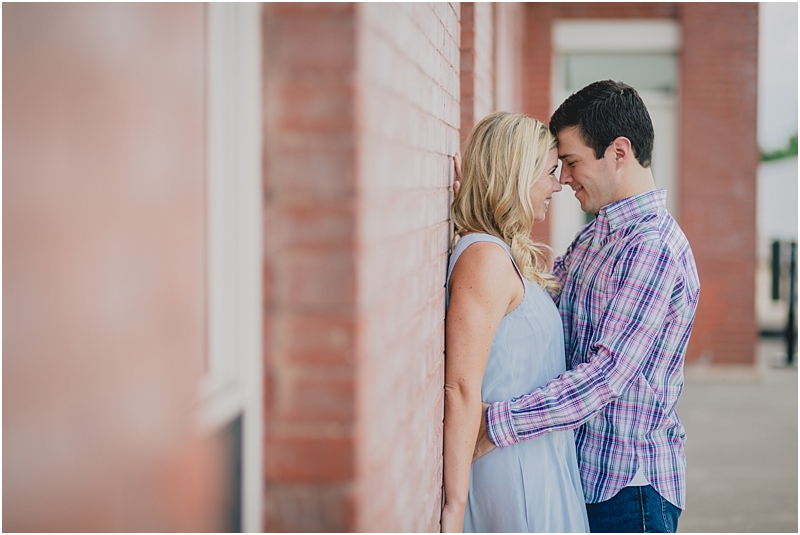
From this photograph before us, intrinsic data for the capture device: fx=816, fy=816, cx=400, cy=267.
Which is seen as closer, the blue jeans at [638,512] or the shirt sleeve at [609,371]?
the shirt sleeve at [609,371]

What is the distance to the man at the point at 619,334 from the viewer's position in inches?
91.7

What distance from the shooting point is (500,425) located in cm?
233

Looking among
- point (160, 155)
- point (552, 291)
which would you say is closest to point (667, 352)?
point (552, 291)

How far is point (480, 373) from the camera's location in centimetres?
222

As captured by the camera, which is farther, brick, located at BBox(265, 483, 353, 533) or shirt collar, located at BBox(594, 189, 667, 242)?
shirt collar, located at BBox(594, 189, 667, 242)

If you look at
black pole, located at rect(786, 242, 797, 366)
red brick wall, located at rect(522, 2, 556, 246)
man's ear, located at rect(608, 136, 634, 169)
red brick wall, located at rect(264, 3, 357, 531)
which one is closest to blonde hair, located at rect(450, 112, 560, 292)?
man's ear, located at rect(608, 136, 634, 169)

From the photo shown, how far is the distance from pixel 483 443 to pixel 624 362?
1.54ft

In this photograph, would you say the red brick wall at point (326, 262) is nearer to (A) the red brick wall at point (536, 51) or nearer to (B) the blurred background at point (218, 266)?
(B) the blurred background at point (218, 266)

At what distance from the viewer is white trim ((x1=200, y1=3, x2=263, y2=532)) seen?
3.70ft

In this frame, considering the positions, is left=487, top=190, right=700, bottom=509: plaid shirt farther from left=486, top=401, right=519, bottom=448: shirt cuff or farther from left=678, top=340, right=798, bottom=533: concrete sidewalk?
left=678, top=340, right=798, bottom=533: concrete sidewalk

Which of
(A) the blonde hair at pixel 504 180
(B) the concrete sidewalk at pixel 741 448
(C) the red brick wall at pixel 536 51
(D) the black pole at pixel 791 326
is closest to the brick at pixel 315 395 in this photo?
(A) the blonde hair at pixel 504 180

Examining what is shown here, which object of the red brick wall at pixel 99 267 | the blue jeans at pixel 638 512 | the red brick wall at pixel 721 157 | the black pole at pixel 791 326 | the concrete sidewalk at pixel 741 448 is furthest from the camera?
the black pole at pixel 791 326

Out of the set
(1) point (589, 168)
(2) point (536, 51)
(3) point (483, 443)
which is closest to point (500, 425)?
(3) point (483, 443)

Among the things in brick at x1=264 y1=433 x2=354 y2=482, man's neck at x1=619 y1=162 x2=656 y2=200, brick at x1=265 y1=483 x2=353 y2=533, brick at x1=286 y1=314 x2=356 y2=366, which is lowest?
brick at x1=265 y1=483 x2=353 y2=533
